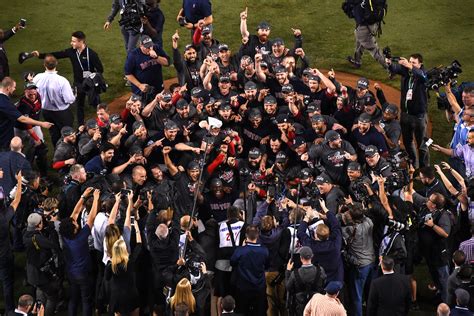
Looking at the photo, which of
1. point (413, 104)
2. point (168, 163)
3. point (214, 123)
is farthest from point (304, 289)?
point (413, 104)

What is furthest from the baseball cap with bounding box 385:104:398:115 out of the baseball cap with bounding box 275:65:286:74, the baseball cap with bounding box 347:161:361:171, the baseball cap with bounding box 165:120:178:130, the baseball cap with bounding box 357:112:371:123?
the baseball cap with bounding box 165:120:178:130

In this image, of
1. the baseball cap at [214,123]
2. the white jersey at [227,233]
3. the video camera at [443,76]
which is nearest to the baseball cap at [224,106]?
the baseball cap at [214,123]

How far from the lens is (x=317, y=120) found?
10.8m

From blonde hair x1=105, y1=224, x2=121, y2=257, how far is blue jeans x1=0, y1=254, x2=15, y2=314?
1.51 metres

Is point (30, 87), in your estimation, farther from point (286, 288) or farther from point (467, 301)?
point (467, 301)

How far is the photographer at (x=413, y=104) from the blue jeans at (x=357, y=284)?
3.25 metres

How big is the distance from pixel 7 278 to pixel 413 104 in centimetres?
589

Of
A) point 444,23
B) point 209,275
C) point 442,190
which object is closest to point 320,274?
point 209,275

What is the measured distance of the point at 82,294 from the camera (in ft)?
30.2

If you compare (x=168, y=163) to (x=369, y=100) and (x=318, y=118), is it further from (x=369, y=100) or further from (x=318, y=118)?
(x=369, y=100)

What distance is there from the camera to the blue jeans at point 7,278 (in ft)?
31.1

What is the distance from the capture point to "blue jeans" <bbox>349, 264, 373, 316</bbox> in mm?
9219

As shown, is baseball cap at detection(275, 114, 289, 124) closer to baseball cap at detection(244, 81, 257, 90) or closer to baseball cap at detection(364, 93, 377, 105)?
baseball cap at detection(244, 81, 257, 90)

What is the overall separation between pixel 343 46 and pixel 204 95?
15.5 ft
